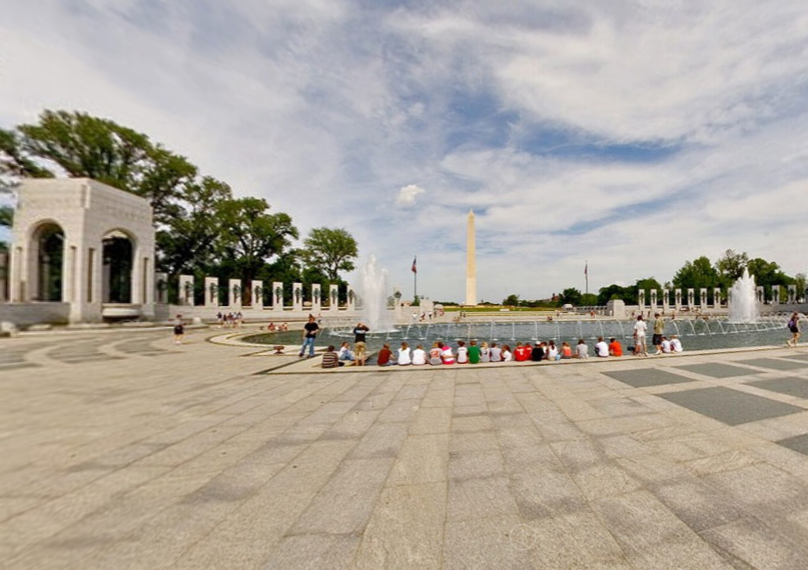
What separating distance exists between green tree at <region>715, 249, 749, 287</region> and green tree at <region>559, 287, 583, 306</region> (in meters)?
35.1

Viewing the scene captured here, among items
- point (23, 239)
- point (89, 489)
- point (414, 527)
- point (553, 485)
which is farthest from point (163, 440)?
point (23, 239)

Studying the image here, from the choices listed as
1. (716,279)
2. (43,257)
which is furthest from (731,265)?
(43,257)

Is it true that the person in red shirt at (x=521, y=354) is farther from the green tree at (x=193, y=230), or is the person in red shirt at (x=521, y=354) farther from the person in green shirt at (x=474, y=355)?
the green tree at (x=193, y=230)

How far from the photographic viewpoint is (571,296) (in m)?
109

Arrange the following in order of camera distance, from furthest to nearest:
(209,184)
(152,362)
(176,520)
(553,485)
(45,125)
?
1. (209,184)
2. (45,125)
3. (152,362)
4. (553,485)
5. (176,520)

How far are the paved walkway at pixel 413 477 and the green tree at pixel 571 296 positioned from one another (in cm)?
10711

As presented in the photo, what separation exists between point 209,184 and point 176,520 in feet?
197

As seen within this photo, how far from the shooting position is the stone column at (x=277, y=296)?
50250mm

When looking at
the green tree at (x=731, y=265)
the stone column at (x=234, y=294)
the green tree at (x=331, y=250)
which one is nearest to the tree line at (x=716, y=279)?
the green tree at (x=731, y=265)

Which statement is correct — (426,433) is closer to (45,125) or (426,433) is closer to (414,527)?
(414,527)

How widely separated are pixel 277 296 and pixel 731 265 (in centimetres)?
11928

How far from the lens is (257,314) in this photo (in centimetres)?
4856

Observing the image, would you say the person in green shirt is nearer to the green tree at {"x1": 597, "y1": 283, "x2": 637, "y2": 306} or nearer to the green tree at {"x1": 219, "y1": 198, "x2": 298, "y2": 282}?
the green tree at {"x1": 219, "y1": 198, "x2": 298, "y2": 282}

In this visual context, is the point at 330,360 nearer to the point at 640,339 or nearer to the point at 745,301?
the point at 640,339
